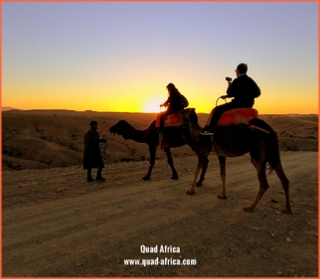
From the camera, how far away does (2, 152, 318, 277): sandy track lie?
4.66 metres

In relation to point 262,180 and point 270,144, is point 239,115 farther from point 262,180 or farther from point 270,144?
point 262,180

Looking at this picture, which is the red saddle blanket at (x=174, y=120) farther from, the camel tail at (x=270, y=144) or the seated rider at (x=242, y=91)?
the camel tail at (x=270, y=144)

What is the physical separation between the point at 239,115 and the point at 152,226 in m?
3.33

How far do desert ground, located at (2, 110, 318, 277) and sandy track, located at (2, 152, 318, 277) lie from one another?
0.02 metres

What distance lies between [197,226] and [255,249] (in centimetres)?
127

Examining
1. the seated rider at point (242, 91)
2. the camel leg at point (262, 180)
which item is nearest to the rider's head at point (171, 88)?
the seated rider at point (242, 91)

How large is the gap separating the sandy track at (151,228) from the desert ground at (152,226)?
16 millimetres

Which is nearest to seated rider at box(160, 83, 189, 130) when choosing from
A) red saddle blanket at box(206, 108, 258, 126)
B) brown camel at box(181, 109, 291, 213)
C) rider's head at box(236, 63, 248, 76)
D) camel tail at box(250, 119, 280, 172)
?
brown camel at box(181, 109, 291, 213)

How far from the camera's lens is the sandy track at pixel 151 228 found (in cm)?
466

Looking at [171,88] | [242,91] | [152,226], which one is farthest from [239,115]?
[171,88]

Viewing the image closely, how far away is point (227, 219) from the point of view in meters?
6.58

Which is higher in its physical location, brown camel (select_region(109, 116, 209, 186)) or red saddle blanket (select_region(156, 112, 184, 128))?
red saddle blanket (select_region(156, 112, 184, 128))

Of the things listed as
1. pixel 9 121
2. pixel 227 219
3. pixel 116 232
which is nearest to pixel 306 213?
pixel 227 219

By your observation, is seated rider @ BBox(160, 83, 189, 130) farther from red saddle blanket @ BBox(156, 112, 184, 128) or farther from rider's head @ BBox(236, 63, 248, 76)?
rider's head @ BBox(236, 63, 248, 76)
